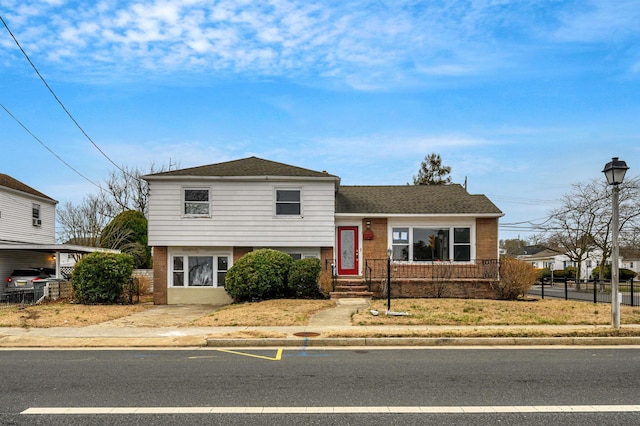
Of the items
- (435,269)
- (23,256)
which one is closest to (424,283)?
(435,269)

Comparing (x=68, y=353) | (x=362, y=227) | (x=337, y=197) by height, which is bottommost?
(x=68, y=353)

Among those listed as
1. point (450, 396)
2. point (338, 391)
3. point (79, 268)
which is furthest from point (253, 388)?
point (79, 268)

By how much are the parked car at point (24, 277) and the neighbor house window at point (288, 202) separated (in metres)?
12.0

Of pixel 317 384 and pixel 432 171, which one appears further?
pixel 432 171

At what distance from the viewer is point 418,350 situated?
31.3 feet

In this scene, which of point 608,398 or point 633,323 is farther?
point 633,323

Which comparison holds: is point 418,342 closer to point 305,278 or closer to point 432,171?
point 305,278

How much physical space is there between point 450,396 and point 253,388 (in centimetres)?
254

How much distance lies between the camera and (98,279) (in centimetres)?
1780

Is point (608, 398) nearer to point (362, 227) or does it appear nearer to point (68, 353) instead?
point (68, 353)

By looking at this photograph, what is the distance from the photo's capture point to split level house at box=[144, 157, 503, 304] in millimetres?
19656

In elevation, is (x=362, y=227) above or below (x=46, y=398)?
above

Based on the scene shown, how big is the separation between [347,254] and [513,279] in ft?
21.1

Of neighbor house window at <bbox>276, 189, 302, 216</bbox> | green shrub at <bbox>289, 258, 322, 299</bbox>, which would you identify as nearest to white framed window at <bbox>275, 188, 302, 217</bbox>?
neighbor house window at <bbox>276, 189, 302, 216</bbox>
